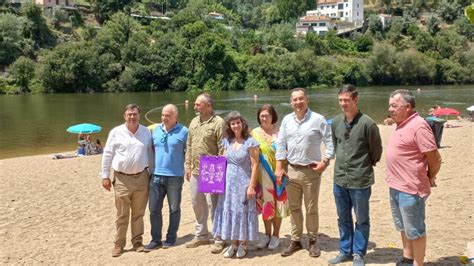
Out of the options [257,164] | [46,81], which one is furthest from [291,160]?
[46,81]

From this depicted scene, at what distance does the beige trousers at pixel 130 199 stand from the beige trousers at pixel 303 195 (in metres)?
1.92

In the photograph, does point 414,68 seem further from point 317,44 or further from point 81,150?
point 81,150

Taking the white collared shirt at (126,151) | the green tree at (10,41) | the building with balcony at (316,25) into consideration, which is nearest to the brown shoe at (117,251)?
the white collared shirt at (126,151)

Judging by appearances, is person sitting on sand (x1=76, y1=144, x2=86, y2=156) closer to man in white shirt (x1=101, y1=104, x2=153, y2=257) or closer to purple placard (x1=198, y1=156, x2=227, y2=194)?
man in white shirt (x1=101, y1=104, x2=153, y2=257)

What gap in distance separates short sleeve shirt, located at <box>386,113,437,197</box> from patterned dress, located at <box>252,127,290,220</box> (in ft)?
5.07

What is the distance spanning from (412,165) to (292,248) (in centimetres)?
196

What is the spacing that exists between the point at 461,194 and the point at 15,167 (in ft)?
42.8

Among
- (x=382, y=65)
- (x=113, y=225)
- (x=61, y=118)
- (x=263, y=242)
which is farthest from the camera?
(x=382, y=65)

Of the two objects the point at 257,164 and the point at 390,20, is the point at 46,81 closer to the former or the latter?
the point at 257,164

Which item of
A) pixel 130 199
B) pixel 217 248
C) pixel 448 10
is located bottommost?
pixel 217 248

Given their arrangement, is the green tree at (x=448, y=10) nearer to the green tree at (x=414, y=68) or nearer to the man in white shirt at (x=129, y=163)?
the green tree at (x=414, y=68)

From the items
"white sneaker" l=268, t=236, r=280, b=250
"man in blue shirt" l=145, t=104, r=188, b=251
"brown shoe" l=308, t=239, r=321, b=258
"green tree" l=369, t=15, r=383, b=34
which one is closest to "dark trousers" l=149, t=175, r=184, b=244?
"man in blue shirt" l=145, t=104, r=188, b=251

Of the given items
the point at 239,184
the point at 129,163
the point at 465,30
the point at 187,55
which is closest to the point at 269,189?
the point at 239,184

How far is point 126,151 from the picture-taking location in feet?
19.1
